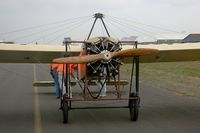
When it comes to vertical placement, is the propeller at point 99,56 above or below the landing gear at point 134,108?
above

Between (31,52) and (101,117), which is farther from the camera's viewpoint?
(31,52)

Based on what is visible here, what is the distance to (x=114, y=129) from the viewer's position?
963cm

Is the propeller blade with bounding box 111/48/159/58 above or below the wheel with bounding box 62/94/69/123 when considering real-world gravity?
above

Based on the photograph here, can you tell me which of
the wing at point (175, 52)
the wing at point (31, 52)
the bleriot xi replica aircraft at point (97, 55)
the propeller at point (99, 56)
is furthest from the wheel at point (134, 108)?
the wing at point (31, 52)

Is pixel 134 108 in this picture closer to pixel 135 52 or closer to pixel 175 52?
pixel 135 52

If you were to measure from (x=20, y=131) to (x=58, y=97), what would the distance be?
6339mm

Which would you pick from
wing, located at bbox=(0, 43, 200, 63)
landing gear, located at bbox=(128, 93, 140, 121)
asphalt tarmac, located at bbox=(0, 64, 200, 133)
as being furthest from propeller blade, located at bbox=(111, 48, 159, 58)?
asphalt tarmac, located at bbox=(0, 64, 200, 133)

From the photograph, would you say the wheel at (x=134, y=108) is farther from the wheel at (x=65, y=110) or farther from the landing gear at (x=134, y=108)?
A: the wheel at (x=65, y=110)

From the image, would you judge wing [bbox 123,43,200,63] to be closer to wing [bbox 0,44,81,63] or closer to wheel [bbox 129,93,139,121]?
wheel [bbox 129,93,139,121]

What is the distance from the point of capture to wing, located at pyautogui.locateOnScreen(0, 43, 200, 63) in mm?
11559

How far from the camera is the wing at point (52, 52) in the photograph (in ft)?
37.9

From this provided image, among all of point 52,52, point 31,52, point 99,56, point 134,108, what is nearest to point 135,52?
point 99,56

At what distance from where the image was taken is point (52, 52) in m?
11.9

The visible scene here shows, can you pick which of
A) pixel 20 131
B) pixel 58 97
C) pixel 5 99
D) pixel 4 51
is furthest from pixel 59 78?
pixel 20 131
